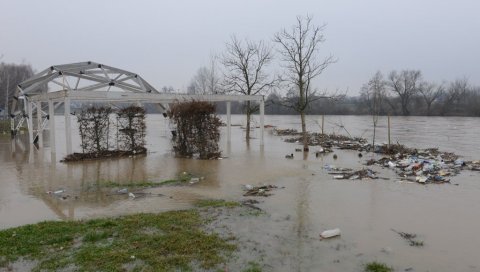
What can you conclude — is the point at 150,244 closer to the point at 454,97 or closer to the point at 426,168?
the point at 426,168

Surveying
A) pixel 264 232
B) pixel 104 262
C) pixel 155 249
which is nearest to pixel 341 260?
pixel 264 232

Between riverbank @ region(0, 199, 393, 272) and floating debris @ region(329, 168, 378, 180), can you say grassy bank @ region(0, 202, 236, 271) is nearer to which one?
riverbank @ region(0, 199, 393, 272)

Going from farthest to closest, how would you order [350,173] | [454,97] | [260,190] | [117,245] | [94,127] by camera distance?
[454,97]
[94,127]
[350,173]
[260,190]
[117,245]

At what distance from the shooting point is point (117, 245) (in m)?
5.70

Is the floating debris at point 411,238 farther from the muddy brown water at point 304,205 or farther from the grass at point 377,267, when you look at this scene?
the grass at point 377,267

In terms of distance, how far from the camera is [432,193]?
962 cm

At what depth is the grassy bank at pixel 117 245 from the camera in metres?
5.06

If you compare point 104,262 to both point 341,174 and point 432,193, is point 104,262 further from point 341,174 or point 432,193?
point 341,174

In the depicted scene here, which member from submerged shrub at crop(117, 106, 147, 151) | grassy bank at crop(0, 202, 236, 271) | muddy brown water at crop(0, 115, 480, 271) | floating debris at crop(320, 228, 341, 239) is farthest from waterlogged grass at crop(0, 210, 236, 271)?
submerged shrub at crop(117, 106, 147, 151)

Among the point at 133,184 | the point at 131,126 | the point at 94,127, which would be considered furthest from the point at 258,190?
the point at 94,127

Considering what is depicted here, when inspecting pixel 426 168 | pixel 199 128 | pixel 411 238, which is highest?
pixel 199 128

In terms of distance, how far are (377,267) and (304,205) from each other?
10.9 feet

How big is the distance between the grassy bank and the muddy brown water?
0.83m

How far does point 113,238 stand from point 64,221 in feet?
5.14
